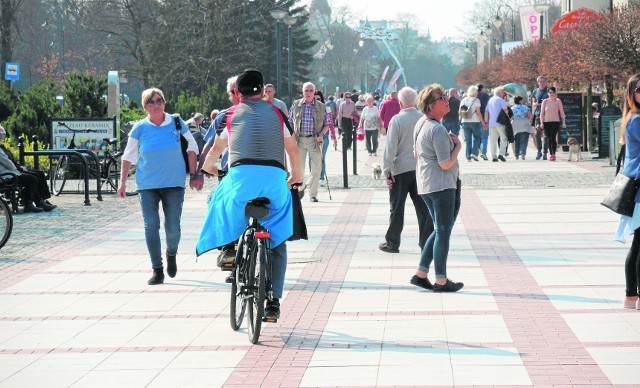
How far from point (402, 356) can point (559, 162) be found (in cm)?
2006

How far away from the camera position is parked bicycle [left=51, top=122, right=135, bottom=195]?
2072 cm

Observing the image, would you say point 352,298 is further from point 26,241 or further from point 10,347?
point 26,241

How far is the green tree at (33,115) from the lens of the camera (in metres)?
25.0

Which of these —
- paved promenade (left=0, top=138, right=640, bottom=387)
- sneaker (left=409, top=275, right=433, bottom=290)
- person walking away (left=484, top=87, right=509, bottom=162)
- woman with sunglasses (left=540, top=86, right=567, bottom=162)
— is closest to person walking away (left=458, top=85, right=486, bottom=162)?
person walking away (left=484, top=87, right=509, bottom=162)

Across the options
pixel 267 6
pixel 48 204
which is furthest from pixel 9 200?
pixel 267 6

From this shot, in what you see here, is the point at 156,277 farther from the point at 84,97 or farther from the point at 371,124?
the point at 371,124

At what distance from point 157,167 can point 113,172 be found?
1211cm

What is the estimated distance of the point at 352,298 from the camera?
Result: 9.63 meters

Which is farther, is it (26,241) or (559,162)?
(559,162)

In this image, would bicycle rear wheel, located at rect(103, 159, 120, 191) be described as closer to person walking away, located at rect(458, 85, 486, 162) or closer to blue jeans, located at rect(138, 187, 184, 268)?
person walking away, located at rect(458, 85, 486, 162)

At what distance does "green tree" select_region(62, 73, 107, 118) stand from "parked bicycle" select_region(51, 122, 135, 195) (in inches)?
84.9

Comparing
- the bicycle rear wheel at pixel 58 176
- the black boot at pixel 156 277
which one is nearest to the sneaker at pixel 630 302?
the black boot at pixel 156 277

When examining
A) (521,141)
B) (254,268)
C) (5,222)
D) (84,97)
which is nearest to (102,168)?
(84,97)

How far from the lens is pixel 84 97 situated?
25.1 m
